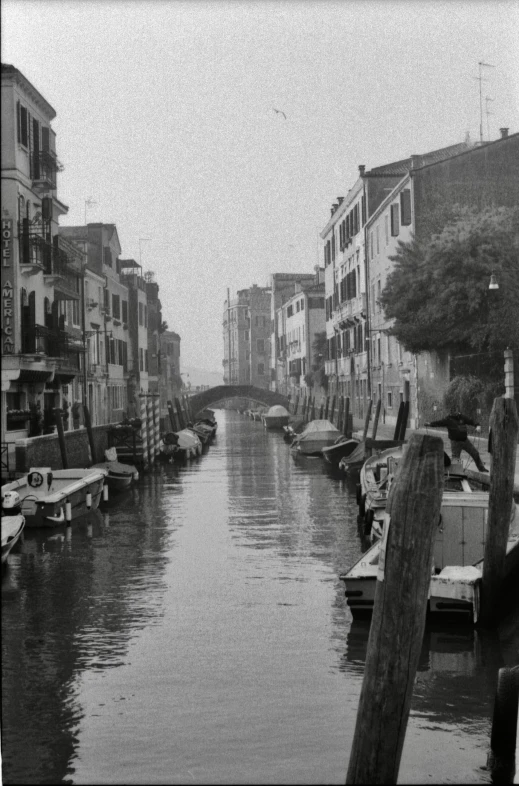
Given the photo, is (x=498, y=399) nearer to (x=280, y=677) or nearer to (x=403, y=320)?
(x=280, y=677)

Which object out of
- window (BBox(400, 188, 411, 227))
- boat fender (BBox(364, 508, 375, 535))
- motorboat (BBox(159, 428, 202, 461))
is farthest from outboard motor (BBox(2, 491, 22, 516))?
motorboat (BBox(159, 428, 202, 461))

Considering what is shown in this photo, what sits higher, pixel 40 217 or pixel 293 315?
pixel 293 315

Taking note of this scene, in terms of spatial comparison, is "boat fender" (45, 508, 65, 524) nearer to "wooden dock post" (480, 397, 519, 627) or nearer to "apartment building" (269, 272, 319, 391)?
"wooden dock post" (480, 397, 519, 627)

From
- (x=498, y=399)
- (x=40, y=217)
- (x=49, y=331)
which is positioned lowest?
(x=498, y=399)

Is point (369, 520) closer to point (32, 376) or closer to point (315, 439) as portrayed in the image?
point (32, 376)

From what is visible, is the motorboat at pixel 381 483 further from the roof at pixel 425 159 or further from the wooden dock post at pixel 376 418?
the roof at pixel 425 159

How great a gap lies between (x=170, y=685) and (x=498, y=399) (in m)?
1.68

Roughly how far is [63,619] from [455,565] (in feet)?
6.46

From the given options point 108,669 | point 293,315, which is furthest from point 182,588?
point 293,315

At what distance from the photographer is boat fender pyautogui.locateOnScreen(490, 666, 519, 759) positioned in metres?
2.86

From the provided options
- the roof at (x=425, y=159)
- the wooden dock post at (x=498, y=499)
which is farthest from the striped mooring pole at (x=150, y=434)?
the wooden dock post at (x=498, y=499)

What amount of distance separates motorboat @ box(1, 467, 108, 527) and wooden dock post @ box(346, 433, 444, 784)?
10.8ft

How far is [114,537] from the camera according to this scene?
7297 mm

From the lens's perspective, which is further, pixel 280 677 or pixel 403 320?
pixel 403 320
